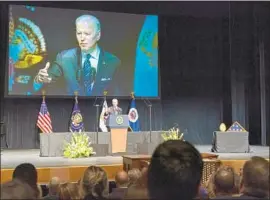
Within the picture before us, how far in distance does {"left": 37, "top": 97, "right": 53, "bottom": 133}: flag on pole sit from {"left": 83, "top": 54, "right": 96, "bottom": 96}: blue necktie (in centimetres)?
93

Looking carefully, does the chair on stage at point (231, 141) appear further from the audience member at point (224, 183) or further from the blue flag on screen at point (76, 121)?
the audience member at point (224, 183)

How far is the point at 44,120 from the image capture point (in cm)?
880

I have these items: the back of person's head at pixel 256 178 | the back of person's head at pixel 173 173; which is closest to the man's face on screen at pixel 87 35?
the back of person's head at pixel 256 178

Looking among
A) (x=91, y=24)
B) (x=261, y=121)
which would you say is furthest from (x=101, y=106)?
(x=261, y=121)

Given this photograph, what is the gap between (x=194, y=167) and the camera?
1.15 metres

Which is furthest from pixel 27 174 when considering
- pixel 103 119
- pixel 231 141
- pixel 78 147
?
pixel 103 119

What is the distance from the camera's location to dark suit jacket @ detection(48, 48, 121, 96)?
8.86 meters

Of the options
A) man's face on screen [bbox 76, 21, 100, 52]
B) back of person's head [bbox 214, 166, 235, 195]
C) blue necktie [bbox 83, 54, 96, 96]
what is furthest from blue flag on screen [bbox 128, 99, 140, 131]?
back of person's head [bbox 214, 166, 235, 195]

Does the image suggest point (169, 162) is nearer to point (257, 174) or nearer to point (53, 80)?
point (257, 174)

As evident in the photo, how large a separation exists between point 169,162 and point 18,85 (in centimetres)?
771

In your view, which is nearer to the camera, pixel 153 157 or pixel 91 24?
pixel 153 157

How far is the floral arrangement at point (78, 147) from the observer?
6.60 meters

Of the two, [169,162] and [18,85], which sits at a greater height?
[18,85]

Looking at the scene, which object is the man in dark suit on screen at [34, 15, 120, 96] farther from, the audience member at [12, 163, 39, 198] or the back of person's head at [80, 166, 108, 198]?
the audience member at [12, 163, 39, 198]
